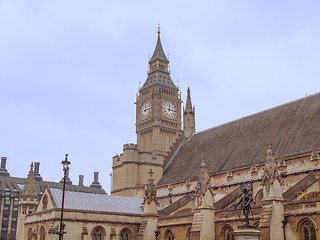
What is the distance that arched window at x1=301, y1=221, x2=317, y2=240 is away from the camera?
28406 mm

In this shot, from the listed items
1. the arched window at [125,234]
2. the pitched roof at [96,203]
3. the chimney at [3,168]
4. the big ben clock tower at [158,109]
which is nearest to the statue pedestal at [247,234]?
the arched window at [125,234]

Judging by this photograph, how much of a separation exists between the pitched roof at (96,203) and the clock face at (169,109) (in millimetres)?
61027

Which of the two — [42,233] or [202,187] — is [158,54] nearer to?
[42,233]

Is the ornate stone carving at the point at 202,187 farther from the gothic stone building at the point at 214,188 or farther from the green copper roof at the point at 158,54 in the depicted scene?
the green copper roof at the point at 158,54

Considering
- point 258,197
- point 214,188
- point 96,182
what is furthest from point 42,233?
point 96,182

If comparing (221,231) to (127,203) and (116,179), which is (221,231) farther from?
(116,179)

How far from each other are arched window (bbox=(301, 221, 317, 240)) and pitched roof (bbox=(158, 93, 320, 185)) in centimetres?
920

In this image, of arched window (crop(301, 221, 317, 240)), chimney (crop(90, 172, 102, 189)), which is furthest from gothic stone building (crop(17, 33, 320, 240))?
chimney (crop(90, 172, 102, 189))

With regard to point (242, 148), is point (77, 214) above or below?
below

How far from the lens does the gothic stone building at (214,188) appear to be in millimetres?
30875

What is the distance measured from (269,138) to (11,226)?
68.6 m

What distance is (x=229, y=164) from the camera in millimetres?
43688

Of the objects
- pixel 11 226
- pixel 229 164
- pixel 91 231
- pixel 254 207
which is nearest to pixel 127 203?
pixel 91 231

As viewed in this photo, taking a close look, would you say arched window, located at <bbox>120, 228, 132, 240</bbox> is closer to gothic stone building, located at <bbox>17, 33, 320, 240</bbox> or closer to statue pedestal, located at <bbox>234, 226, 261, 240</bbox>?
gothic stone building, located at <bbox>17, 33, 320, 240</bbox>
